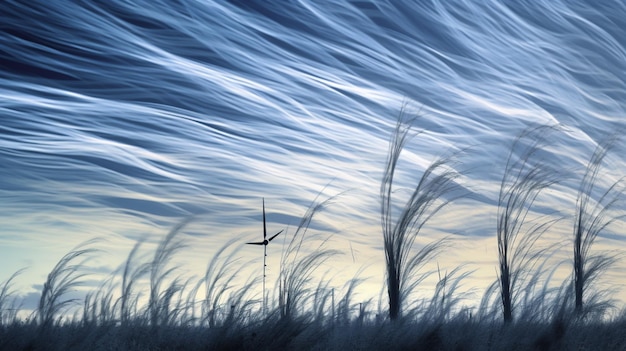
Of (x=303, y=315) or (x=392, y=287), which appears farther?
(x=392, y=287)

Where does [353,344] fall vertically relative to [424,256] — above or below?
below

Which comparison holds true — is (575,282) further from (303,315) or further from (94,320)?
(94,320)

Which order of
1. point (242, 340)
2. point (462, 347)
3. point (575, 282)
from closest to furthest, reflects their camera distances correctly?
point (242, 340)
point (462, 347)
point (575, 282)

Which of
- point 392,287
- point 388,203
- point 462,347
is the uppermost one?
point 388,203

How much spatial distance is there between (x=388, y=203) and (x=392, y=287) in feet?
3.94

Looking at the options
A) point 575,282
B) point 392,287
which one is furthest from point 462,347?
point 575,282

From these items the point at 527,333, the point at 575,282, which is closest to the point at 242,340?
the point at 527,333

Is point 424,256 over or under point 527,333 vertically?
over

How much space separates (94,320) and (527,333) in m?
5.87

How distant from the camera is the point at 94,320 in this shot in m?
11.6

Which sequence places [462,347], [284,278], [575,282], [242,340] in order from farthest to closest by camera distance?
1. [575,282]
2. [284,278]
3. [462,347]
4. [242,340]

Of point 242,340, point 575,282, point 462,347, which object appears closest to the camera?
point 242,340

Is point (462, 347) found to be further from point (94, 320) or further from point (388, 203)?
point (94, 320)

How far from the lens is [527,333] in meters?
12.1
